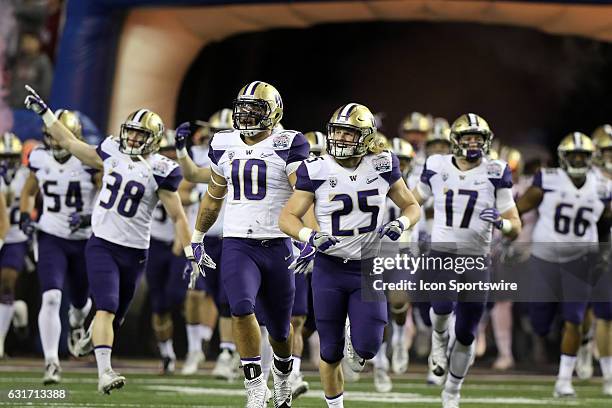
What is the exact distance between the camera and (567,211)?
9609mm

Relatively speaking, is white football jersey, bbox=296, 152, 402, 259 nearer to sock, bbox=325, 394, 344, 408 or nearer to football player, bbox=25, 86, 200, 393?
sock, bbox=325, 394, 344, 408

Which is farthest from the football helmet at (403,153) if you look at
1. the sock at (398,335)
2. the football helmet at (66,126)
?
the football helmet at (66,126)

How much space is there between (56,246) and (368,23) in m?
6.52

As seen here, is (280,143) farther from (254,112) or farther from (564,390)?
(564,390)

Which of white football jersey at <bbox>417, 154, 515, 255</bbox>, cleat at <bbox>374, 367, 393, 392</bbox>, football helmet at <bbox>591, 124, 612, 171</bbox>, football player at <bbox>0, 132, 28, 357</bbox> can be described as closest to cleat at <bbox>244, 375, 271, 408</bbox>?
white football jersey at <bbox>417, 154, 515, 255</bbox>

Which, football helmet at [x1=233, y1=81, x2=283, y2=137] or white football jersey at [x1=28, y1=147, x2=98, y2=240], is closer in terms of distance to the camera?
football helmet at [x1=233, y1=81, x2=283, y2=137]

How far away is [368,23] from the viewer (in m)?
14.7

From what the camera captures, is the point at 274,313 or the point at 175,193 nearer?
the point at 274,313

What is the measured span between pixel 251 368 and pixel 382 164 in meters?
1.15

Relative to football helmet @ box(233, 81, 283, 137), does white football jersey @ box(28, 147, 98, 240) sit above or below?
below

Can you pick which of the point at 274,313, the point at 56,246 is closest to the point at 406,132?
the point at 56,246

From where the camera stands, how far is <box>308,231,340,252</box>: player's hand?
20.6ft

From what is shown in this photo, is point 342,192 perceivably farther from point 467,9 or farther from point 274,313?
point 467,9

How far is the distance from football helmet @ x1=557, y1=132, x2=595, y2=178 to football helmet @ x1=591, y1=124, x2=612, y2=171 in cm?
98
